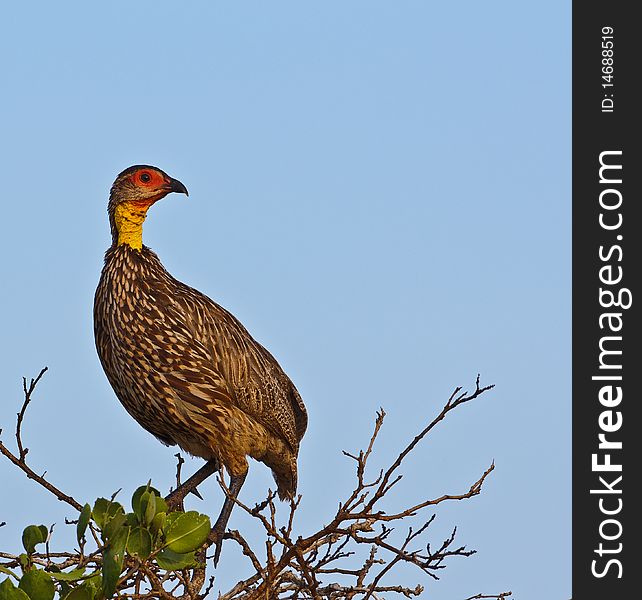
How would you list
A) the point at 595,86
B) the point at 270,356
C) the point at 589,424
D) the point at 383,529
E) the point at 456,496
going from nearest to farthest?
the point at 456,496, the point at 383,529, the point at 589,424, the point at 595,86, the point at 270,356

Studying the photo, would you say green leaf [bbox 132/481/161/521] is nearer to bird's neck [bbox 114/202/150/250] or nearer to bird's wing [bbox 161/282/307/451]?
bird's wing [bbox 161/282/307/451]

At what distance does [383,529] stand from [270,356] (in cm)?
325

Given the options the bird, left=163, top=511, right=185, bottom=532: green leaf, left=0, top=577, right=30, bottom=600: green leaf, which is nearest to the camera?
left=0, top=577, right=30, bottom=600: green leaf

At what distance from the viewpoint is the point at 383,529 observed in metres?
5.63

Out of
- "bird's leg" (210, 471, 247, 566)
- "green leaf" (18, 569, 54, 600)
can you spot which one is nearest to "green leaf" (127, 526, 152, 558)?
"green leaf" (18, 569, 54, 600)

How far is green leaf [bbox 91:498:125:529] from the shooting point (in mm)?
4297

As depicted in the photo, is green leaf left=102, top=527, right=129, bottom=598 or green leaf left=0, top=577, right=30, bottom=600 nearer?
green leaf left=0, top=577, right=30, bottom=600

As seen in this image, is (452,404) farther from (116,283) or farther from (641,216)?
(116,283)

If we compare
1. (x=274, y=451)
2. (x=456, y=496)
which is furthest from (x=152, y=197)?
(x=456, y=496)

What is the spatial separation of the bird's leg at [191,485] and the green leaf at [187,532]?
11.9 feet

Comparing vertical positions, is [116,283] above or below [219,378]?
above

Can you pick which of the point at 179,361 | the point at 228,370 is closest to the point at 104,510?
the point at 179,361

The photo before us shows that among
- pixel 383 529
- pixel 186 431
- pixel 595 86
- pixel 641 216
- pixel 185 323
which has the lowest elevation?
pixel 383 529

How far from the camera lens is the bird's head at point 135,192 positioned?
8086 mm
